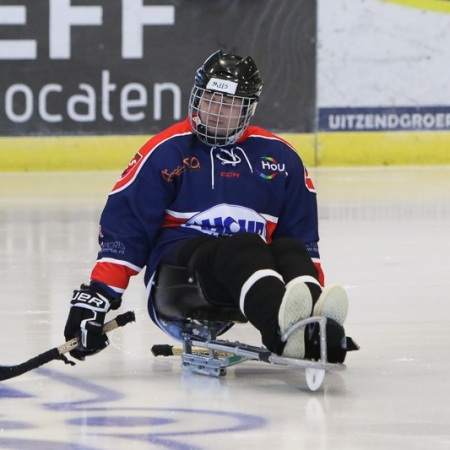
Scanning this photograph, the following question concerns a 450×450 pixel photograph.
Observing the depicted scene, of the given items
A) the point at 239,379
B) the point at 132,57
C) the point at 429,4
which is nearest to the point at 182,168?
the point at 239,379

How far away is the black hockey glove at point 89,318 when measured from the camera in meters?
3.71

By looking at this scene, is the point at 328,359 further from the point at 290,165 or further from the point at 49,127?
the point at 49,127

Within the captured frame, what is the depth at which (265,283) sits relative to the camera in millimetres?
3520

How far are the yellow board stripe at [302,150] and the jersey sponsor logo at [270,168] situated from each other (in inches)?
258

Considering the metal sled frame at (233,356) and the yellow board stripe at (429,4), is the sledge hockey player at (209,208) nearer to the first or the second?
the metal sled frame at (233,356)

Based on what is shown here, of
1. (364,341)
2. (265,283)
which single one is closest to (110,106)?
(364,341)

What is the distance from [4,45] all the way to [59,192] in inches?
66.6

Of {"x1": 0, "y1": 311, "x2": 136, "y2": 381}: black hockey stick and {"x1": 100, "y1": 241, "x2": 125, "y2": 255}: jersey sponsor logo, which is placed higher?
{"x1": 100, "y1": 241, "x2": 125, "y2": 255}: jersey sponsor logo

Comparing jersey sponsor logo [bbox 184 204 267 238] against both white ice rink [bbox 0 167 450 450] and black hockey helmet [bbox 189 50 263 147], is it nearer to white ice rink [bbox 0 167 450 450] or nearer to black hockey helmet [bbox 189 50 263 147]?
black hockey helmet [bbox 189 50 263 147]

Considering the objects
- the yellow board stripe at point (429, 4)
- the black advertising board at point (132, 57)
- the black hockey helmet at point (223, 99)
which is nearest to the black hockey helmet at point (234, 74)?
the black hockey helmet at point (223, 99)

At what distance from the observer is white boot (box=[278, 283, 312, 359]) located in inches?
135

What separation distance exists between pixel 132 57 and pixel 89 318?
23.1 ft

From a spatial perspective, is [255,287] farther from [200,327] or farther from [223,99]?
[223,99]

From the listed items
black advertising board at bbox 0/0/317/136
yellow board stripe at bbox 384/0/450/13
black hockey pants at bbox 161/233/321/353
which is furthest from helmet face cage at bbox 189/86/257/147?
yellow board stripe at bbox 384/0/450/13
